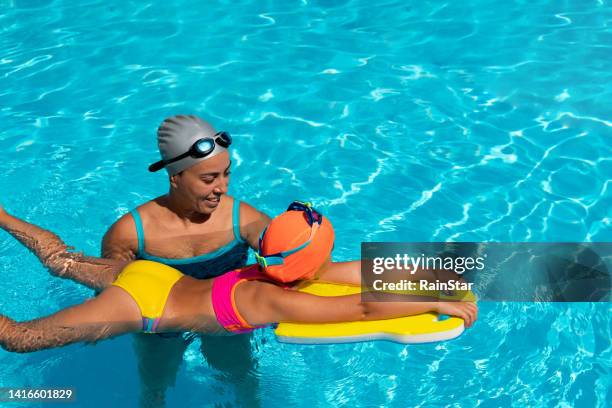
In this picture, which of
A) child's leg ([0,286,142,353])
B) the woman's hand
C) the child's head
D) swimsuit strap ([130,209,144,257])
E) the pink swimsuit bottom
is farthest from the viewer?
swimsuit strap ([130,209,144,257])

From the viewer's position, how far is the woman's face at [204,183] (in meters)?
4.07

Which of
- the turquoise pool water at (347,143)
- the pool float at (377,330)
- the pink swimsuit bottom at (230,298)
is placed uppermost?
the pink swimsuit bottom at (230,298)

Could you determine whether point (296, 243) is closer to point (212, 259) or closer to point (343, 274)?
point (343, 274)

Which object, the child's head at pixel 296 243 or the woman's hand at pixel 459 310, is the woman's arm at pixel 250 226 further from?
the woman's hand at pixel 459 310

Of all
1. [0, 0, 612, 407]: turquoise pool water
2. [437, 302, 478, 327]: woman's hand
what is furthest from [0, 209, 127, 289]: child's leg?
[437, 302, 478, 327]: woman's hand

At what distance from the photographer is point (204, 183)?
4.12 metres

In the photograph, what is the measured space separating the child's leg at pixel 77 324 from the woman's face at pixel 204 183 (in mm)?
618

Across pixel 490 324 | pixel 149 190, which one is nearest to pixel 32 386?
pixel 149 190

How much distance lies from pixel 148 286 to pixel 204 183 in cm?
60

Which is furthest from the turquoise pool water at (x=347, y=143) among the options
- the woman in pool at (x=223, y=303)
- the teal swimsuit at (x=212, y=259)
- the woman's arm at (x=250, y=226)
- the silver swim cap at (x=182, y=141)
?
the silver swim cap at (x=182, y=141)

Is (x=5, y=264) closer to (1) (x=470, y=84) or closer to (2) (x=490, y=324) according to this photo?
(2) (x=490, y=324)

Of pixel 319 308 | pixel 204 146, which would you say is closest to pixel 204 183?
pixel 204 146

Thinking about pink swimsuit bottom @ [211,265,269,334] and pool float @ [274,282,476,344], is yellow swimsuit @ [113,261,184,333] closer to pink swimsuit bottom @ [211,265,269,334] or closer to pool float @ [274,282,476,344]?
pink swimsuit bottom @ [211,265,269,334]

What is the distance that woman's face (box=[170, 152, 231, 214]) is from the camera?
160 inches
